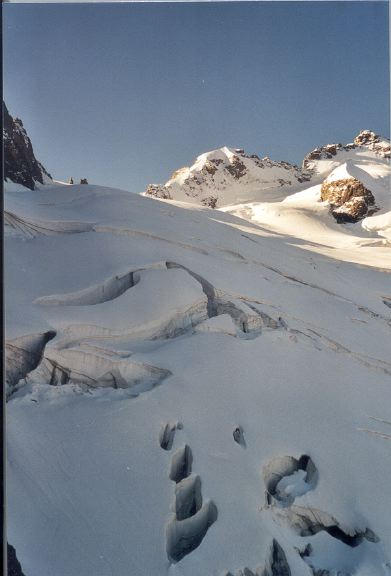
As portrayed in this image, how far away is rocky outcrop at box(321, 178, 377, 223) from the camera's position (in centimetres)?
409

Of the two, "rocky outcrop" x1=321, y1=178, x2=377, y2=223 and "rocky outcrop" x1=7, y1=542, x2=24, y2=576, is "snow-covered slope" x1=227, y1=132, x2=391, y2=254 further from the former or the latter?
"rocky outcrop" x1=7, y1=542, x2=24, y2=576

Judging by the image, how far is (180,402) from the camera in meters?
2.79

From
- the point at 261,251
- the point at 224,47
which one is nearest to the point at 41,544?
the point at 261,251

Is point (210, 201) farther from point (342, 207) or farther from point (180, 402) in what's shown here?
point (180, 402)

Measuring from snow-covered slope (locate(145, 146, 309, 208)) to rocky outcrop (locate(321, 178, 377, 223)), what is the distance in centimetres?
28

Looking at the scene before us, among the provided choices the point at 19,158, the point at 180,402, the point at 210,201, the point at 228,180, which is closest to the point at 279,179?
the point at 228,180

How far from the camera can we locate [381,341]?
11.5 ft

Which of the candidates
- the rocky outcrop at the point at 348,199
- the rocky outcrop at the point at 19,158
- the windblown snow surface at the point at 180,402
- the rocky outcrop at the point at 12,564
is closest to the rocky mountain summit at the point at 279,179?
the rocky outcrop at the point at 348,199

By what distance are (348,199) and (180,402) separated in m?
2.63

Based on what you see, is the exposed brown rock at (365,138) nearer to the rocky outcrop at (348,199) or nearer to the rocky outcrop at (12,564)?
the rocky outcrop at (348,199)

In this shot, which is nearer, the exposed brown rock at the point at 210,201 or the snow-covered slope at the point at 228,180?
the snow-covered slope at the point at 228,180

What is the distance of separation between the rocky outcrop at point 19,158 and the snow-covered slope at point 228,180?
0.85m

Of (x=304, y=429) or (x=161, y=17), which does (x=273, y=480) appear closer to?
(x=304, y=429)

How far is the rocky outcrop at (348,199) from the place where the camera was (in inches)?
161
